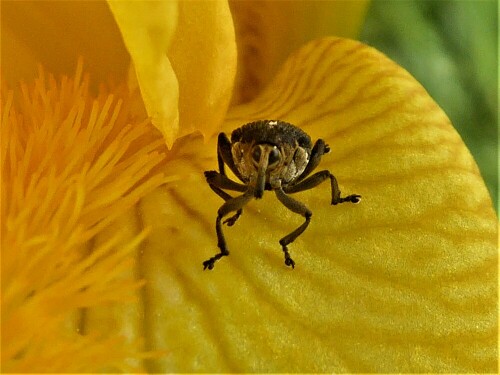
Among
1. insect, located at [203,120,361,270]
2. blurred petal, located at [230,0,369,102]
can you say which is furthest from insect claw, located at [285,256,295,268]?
blurred petal, located at [230,0,369,102]

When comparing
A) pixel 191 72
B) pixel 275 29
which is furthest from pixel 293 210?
pixel 275 29

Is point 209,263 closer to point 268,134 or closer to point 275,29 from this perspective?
point 268,134

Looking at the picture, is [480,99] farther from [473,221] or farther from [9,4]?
[9,4]

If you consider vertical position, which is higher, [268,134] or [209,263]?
[268,134]

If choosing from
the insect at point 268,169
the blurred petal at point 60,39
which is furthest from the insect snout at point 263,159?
the blurred petal at point 60,39

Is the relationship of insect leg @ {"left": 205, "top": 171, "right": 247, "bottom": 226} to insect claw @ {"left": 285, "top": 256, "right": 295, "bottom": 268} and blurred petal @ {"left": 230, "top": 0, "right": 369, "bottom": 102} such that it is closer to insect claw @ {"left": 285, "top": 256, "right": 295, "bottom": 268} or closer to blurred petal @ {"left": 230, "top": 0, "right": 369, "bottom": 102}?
insect claw @ {"left": 285, "top": 256, "right": 295, "bottom": 268}

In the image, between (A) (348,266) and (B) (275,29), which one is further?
(B) (275,29)

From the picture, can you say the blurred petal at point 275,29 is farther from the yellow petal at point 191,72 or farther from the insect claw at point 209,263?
the insect claw at point 209,263
